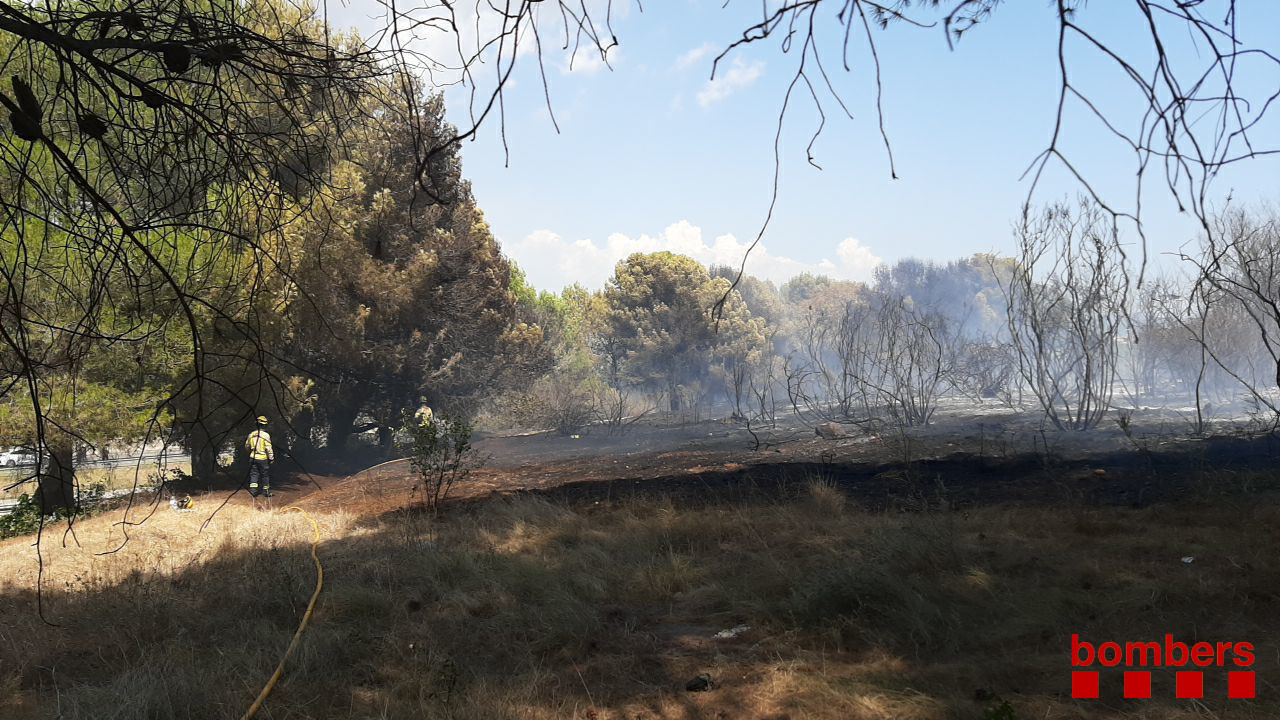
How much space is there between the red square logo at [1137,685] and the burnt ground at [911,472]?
12.2 feet

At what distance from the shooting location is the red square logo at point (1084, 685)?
10.7ft

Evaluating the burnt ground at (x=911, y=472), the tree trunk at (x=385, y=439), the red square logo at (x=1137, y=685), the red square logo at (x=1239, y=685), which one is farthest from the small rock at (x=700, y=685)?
the tree trunk at (x=385, y=439)

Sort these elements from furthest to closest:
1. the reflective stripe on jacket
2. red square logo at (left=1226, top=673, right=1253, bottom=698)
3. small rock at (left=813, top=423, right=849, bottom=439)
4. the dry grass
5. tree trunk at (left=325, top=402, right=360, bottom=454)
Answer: tree trunk at (left=325, top=402, right=360, bottom=454) < small rock at (left=813, top=423, right=849, bottom=439) < the reflective stripe on jacket < the dry grass < red square logo at (left=1226, top=673, right=1253, bottom=698)

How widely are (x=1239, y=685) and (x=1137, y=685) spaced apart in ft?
1.14

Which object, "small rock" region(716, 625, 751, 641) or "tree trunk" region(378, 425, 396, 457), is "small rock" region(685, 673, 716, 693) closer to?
"small rock" region(716, 625, 751, 641)

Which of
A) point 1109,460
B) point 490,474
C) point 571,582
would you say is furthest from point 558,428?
point 571,582

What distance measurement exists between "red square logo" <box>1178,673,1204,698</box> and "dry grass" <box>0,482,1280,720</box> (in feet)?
0.15

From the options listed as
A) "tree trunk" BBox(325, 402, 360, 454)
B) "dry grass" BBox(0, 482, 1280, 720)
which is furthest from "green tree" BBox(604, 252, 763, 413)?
"dry grass" BBox(0, 482, 1280, 720)

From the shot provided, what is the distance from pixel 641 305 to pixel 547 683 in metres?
36.8

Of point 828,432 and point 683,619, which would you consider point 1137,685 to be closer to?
point 683,619

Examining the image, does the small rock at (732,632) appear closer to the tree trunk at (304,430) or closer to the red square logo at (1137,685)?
the red square logo at (1137,685)

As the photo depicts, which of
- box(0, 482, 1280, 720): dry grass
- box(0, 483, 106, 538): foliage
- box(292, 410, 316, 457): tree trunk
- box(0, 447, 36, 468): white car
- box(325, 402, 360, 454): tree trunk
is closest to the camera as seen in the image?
box(0, 482, 1280, 720): dry grass

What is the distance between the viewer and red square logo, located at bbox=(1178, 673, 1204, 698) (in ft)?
10.3

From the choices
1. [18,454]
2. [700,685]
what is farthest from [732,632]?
[18,454]
